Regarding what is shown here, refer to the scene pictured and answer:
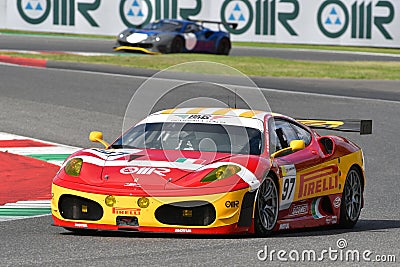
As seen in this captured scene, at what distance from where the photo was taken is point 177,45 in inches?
1375

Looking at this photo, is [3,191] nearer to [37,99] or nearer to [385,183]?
[385,183]

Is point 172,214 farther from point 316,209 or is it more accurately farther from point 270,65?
point 270,65

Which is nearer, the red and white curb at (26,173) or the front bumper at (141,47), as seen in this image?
the red and white curb at (26,173)

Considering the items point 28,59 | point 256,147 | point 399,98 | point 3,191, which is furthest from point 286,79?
point 256,147

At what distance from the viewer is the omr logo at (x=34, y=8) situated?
39.6 metres

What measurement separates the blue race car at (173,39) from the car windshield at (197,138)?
81.2 ft

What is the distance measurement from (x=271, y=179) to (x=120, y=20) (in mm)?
32659

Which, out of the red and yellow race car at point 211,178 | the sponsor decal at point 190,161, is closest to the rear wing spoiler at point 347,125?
the red and yellow race car at point 211,178

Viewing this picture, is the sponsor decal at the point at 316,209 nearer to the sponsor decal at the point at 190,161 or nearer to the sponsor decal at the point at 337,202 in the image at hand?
the sponsor decal at the point at 337,202

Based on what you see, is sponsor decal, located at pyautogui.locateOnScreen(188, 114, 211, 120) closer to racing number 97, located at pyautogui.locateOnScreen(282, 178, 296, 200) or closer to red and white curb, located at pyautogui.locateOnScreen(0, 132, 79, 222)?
racing number 97, located at pyautogui.locateOnScreen(282, 178, 296, 200)

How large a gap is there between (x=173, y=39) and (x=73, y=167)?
2589 centimetres

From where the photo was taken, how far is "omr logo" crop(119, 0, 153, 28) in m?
40.9

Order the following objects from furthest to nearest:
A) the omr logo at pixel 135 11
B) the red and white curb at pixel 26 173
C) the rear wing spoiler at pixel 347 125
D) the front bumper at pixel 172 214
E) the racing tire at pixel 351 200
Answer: the omr logo at pixel 135 11 → the red and white curb at pixel 26 173 → the rear wing spoiler at pixel 347 125 → the racing tire at pixel 351 200 → the front bumper at pixel 172 214

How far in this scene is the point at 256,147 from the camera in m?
9.35
